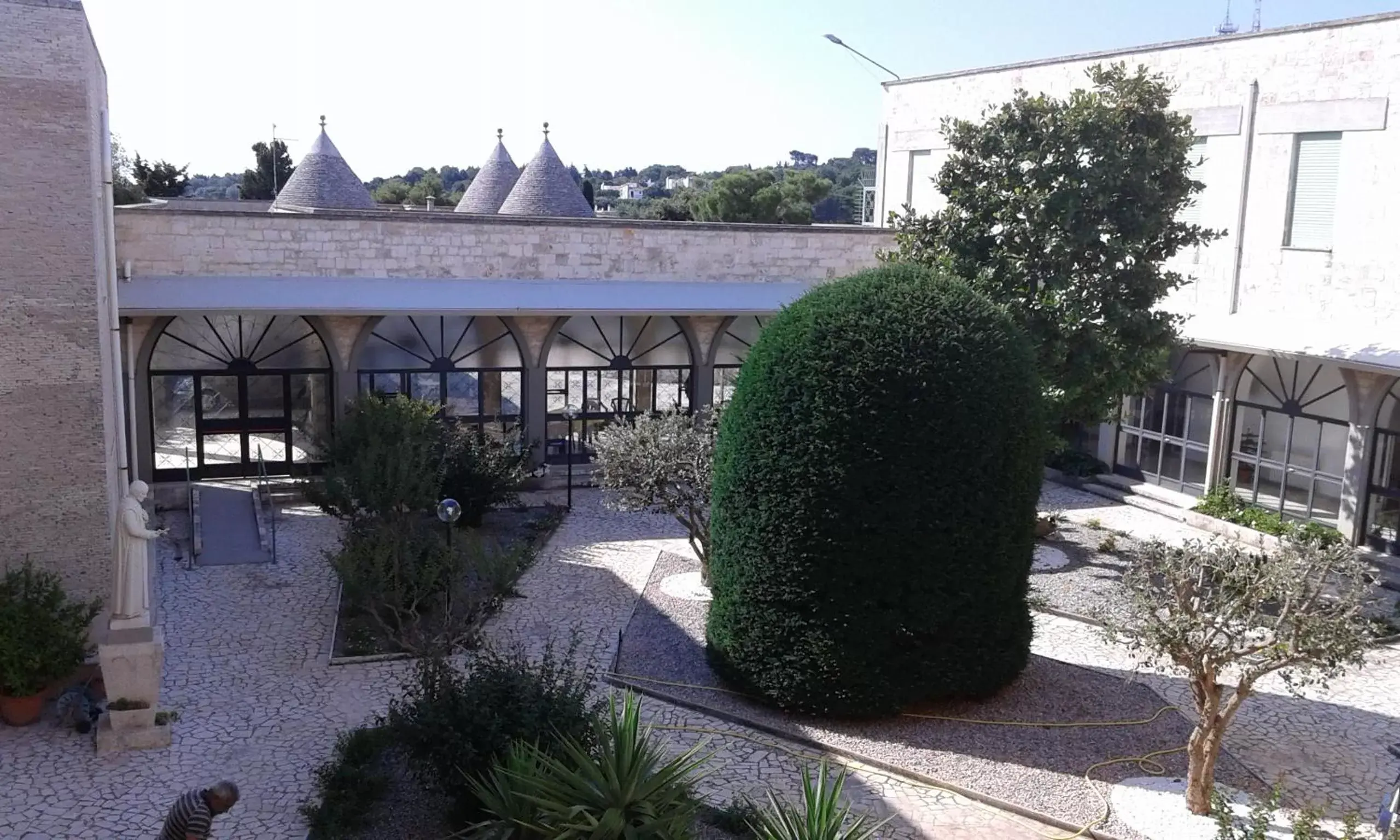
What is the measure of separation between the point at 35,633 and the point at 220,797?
3991mm

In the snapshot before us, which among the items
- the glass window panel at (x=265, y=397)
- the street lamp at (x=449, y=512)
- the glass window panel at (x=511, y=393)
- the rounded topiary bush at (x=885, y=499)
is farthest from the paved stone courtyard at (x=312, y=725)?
the glass window panel at (x=511, y=393)

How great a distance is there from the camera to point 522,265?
811 inches

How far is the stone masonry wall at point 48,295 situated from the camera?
10.5 meters

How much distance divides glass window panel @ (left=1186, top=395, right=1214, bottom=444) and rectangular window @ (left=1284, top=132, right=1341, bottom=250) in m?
3.15

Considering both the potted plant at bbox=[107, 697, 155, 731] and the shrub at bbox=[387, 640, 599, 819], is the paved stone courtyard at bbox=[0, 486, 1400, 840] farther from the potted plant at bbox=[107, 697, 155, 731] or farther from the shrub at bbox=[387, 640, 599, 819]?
the shrub at bbox=[387, 640, 599, 819]

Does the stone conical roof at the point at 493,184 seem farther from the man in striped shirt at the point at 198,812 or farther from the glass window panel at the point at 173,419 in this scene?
the man in striped shirt at the point at 198,812

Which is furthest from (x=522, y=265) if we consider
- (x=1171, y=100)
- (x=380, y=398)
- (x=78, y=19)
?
(x=1171, y=100)

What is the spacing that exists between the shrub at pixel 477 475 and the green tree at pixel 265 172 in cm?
4561

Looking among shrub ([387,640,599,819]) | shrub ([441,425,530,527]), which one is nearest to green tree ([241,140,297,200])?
shrub ([441,425,530,527])

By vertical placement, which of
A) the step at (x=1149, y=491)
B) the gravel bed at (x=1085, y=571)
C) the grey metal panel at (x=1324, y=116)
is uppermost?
the grey metal panel at (x=1324, y=116)

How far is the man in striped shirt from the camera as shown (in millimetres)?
7320

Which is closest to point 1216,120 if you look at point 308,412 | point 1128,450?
point 1128,450

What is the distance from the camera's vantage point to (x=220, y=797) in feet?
24.0

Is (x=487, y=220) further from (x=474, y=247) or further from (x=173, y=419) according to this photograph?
(x=173, y=419)
